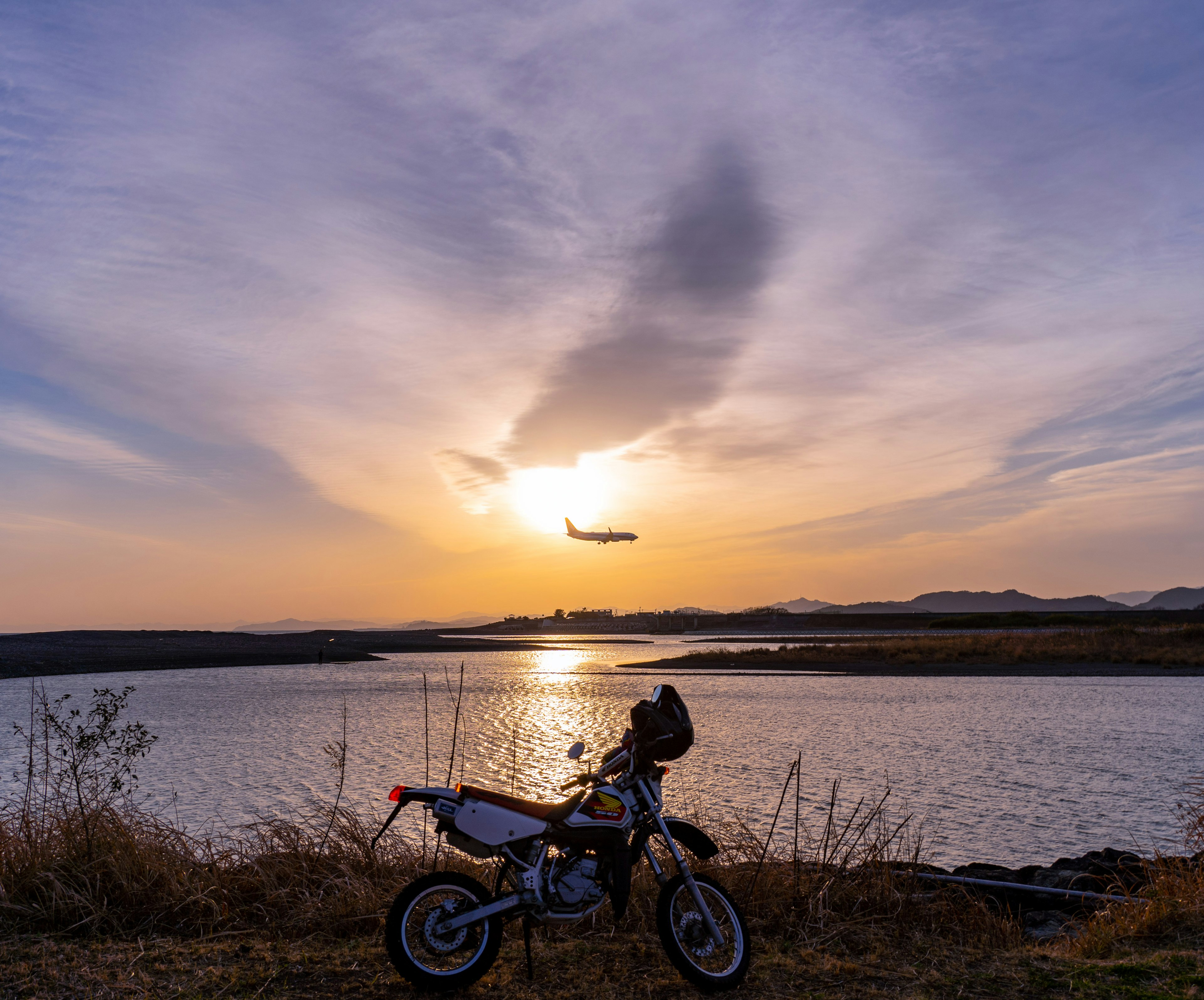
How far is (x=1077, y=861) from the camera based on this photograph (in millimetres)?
11117

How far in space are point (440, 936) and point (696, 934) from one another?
5.85ft

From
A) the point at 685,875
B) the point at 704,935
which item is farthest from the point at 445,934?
the point at 704,935

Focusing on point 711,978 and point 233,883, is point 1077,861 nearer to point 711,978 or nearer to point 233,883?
point 711,978

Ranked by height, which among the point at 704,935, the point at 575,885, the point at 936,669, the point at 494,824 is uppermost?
the point at 494,824

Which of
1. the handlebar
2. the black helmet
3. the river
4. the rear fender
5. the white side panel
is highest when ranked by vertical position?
the black helmet

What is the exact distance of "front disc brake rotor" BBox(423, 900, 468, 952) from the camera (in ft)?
18.2

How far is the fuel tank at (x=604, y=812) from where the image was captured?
5.68m

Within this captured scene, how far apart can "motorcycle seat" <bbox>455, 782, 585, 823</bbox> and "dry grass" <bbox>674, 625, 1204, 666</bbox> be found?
57056mm

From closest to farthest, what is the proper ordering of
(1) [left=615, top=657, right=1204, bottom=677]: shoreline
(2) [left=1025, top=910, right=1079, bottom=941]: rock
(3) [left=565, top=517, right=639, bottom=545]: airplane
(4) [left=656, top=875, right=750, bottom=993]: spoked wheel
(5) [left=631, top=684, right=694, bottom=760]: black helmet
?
(4) [left=656, top=875, right=750, bottom=993]: spoked wheel
(5) [left=631, top=684, right=694, bottom=760]: black helmet
(2) [left=1025, top=910, right=1079, bottom=941]: rock
(1) [left=615, top=657, right=1204, bottom=677]: shoreline
(3) [left=565, top=517, right=639, bottom=545]: airplane

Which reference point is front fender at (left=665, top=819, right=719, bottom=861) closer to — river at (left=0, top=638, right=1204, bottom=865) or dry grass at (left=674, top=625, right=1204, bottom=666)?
river at (left=0, top=638, right=1204, bottom=865)

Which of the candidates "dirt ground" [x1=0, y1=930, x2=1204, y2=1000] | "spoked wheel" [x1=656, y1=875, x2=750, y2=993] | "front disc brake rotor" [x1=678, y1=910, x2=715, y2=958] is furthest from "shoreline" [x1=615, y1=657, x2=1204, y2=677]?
"front disc brake rotor" [x1=678, y1=910, x2=715, y2=958]

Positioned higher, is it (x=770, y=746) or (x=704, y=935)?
(x=704, y=935)

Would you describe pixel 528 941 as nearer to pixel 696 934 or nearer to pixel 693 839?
pixel 696 934

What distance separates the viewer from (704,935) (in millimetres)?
5836
